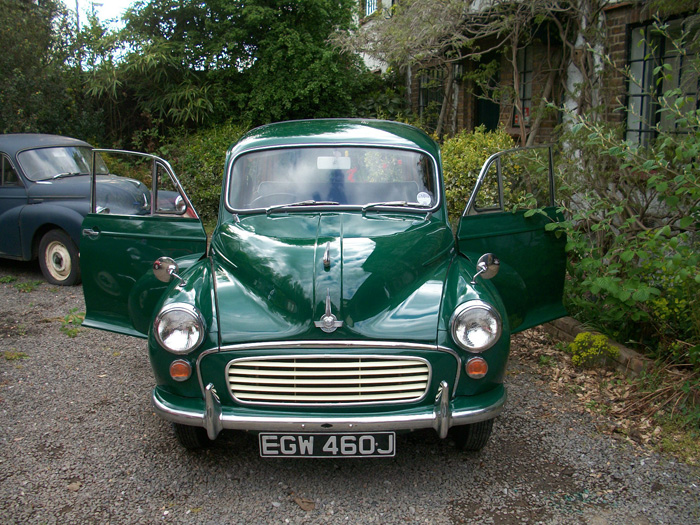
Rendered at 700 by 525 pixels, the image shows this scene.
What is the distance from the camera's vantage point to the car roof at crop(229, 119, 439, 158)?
425cm

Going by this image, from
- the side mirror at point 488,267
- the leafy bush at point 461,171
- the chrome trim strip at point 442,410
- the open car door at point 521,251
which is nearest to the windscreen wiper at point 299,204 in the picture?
the open car door at point 521,251

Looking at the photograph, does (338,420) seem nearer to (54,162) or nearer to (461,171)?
(461,171)

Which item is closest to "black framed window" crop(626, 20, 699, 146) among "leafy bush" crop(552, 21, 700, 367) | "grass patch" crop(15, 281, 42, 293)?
"leafy bush" crop(552, 21, 700, 367)

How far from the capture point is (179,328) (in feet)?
9.93

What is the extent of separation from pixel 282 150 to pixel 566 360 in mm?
2661

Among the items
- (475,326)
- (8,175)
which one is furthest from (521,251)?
(8,175)

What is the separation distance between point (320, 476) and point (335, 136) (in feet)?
7.42

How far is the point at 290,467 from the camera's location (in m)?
3.38

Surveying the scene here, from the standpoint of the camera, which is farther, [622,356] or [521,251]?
[622,356]

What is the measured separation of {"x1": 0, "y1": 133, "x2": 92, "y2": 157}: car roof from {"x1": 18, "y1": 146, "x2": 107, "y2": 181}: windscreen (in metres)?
0.06

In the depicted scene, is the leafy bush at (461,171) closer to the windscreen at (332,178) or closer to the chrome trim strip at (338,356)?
the windscreen at (332,178)

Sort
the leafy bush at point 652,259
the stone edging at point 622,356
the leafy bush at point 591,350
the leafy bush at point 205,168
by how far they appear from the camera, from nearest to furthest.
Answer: the leafy bush at point 652,259
the stone edging at point 622,356
the leafy bush at point 591,350
the leafy bush at point 205,168

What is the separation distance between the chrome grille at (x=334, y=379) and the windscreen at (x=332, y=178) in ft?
4.30

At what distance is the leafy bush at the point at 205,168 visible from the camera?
10336mm
